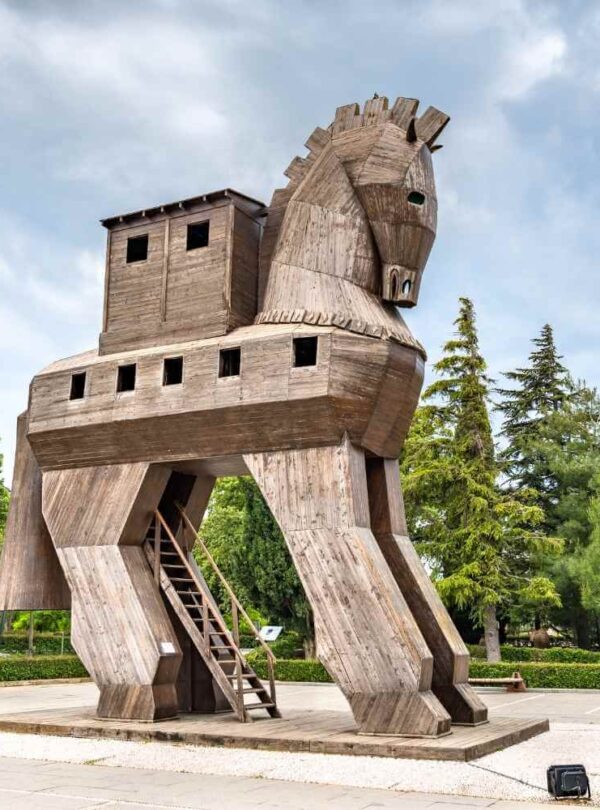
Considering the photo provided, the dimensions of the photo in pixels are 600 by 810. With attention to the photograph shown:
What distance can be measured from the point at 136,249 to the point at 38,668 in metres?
18.1

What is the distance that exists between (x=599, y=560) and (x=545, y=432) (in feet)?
28.1

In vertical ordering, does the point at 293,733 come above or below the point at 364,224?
below

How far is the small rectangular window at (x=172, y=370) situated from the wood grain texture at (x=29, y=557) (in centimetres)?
303

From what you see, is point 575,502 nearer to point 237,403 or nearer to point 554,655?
point 554,655

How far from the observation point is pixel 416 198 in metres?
13.3

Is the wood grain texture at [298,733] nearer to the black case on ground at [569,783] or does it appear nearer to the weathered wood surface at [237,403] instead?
the black case on ground at [569,783]

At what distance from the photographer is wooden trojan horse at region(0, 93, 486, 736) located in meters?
12.1

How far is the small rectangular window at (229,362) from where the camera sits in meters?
13.3

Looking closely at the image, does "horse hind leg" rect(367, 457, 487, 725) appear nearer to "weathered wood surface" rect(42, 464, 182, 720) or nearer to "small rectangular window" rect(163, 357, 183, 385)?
"weathered wood surface" rect(42, 464, 182, 720)

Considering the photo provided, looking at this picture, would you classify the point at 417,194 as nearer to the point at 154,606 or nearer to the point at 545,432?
the point at 154,606

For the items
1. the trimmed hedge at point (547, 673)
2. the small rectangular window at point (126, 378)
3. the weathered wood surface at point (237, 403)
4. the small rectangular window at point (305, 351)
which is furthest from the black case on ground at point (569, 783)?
the trimmed hedge at point (547, 673)

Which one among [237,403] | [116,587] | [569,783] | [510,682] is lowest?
[569,783]

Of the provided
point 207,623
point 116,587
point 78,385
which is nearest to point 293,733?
point 207,623

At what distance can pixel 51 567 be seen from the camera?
1480 centimetres
